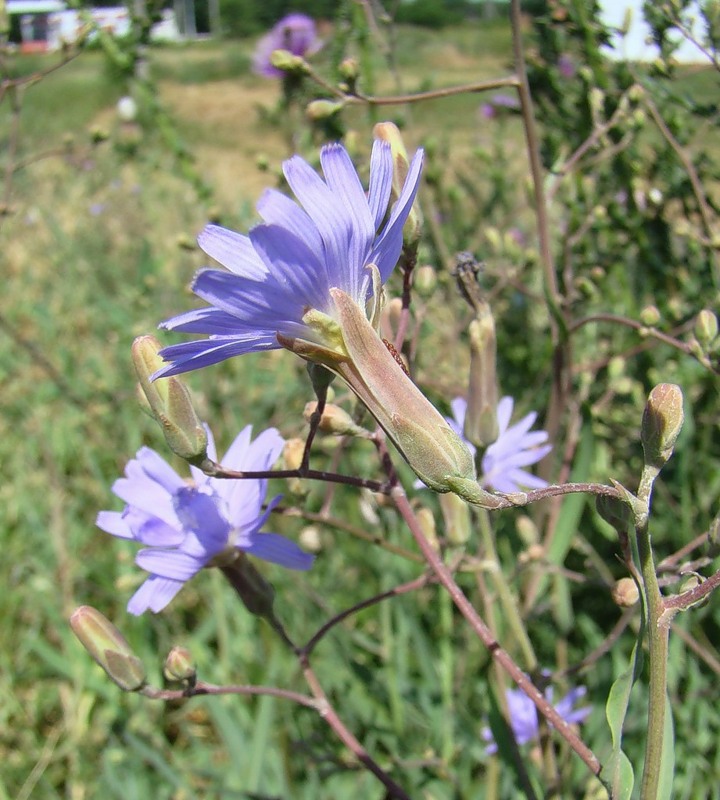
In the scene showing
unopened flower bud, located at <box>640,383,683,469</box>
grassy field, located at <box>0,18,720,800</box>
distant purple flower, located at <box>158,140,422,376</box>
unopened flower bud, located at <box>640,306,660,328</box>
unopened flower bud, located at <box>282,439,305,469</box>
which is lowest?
grassy field, located at <box>0,18,720,800</box>

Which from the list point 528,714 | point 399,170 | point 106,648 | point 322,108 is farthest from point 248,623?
point 399,170

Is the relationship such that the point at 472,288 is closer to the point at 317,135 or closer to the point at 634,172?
the point at 634,172

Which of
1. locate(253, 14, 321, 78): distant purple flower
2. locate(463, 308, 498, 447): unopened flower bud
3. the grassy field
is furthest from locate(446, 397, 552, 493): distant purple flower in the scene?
locate(253, 14, 321, 78): distant purple flower

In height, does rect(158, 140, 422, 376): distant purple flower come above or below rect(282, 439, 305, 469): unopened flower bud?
above

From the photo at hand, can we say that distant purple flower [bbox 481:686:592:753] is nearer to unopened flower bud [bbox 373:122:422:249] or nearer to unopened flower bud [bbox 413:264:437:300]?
unopened flower bud [bbox 413:264:437:300]

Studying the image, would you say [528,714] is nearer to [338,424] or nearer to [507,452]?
[507,452]

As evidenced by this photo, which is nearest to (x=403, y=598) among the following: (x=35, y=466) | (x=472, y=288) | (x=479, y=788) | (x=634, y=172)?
(x=479, y=788)
